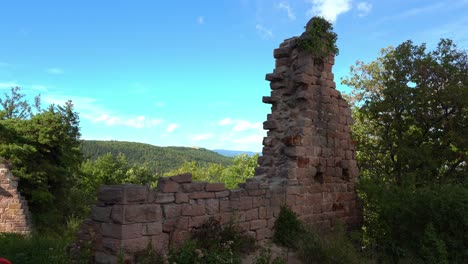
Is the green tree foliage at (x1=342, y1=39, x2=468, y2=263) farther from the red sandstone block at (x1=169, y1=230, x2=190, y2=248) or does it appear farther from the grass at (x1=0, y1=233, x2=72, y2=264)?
the grass at (x1=0, y1=233, x2=72, y2=264)

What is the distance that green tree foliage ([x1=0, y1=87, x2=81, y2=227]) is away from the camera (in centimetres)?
1517

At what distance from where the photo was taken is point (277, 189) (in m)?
7.80

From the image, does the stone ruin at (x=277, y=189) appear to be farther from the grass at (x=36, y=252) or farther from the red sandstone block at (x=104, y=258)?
the grass at (x=36, y=252)

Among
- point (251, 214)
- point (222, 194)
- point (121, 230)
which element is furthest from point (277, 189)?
point (121, 230)

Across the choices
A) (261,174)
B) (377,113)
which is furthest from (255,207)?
(377,113)

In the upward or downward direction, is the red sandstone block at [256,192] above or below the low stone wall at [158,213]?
above

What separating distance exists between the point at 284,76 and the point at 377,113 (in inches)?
160

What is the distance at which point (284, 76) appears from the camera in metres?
8.95

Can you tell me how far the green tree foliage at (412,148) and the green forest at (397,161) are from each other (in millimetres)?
26

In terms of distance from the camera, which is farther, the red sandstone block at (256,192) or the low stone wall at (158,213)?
the red sandstone block at (256,192)

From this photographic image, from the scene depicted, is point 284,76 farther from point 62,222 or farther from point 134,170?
point 134,170

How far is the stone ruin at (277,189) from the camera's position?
5398mm

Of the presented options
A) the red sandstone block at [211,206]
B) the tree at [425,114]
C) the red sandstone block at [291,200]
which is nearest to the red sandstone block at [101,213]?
the red sandstone block at [211,206]

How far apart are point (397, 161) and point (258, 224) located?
19.5 ft
